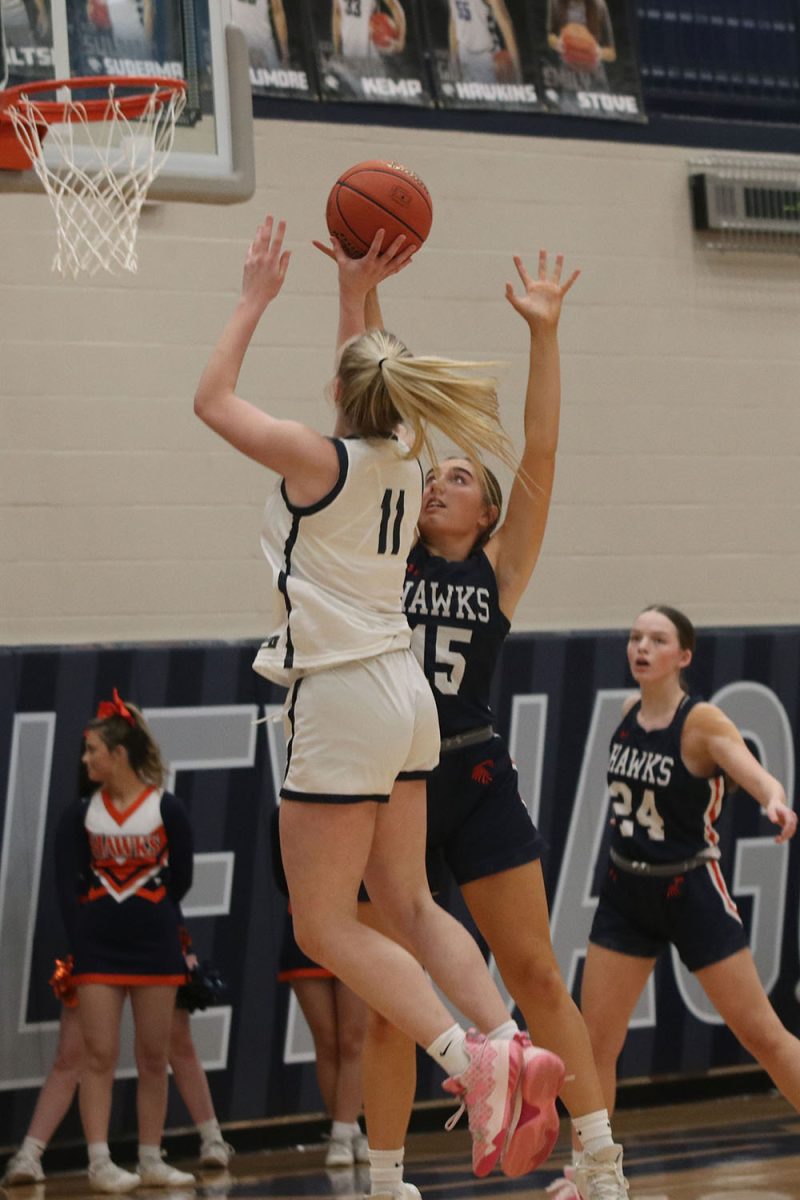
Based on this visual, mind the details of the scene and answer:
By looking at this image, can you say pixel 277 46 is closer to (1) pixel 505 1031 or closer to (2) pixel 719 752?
(2) pixel 719 752

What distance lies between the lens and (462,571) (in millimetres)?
4988

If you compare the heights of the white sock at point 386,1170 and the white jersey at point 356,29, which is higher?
the white jersey at point 356,29

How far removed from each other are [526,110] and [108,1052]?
15.6 feet

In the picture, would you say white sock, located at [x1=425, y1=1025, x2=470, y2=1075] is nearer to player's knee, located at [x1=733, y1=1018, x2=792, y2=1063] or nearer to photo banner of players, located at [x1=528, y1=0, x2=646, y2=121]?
player's knee, located at [x1=733, y1=1018, x2=792, y2=1063]

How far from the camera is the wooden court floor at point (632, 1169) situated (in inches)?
248

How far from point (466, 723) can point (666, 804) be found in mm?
1441

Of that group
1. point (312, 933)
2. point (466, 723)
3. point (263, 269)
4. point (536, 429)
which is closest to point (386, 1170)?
point (312, 933)

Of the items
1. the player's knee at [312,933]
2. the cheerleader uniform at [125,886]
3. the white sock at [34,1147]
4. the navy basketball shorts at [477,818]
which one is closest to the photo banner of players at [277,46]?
the cheerleader uniform at [125,886]

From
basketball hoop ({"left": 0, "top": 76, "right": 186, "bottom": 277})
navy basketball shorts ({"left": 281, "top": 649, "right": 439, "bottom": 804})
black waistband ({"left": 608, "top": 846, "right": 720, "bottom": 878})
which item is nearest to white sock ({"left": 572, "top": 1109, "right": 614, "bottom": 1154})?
navy basketball shorts ({"left": 281, "top": 649, "right": 439, "bottom": 804})

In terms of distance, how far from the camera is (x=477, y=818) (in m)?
4.79

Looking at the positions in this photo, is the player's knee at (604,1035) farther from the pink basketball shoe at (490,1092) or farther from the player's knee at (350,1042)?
the player's knee at (350,1042)

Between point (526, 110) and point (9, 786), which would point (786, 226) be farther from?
point (9, 786)

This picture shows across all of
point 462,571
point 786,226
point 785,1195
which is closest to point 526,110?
point 786,226

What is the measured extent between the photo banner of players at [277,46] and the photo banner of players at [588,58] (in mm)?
1217
